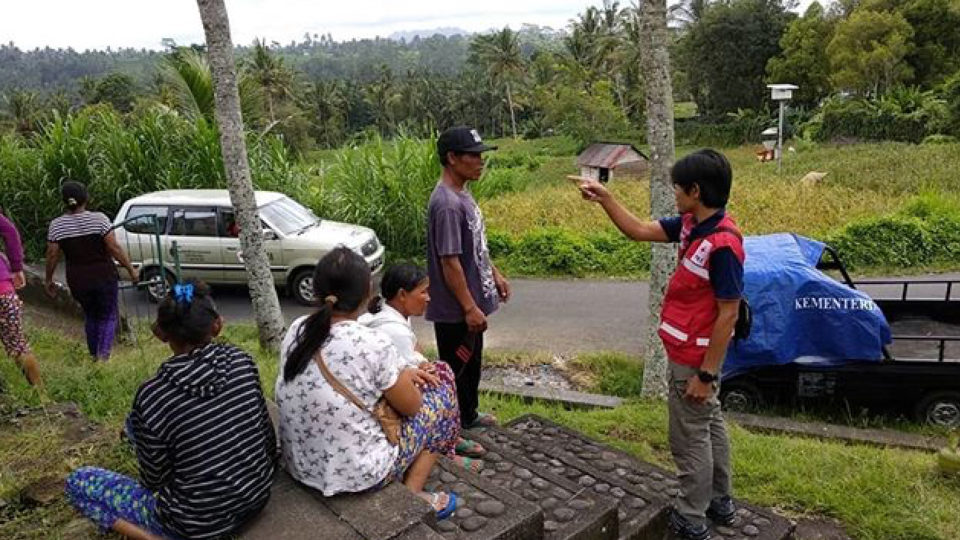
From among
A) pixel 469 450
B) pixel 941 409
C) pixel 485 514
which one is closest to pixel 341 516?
pixel 485 514

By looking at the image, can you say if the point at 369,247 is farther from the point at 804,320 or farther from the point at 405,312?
the point at 405,312

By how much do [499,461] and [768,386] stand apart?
336 cm

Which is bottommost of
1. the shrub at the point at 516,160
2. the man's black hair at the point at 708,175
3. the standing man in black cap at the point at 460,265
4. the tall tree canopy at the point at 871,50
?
the shrub at the point at 516,160

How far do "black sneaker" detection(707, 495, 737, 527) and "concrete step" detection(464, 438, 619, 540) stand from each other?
1.64 feet

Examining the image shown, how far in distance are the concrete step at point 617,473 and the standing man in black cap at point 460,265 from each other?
0.48m

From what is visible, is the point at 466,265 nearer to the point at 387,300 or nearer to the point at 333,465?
the point at 387,300

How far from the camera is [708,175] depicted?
2.87 meters

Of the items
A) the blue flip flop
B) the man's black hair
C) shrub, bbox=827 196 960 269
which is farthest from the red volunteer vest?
shrub, bbox=827 196 960 269

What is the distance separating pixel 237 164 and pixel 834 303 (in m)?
5.35

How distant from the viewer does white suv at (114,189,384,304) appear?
10.3 meters

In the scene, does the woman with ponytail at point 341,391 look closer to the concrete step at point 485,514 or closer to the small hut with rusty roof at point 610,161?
the concrete step at point 485,514

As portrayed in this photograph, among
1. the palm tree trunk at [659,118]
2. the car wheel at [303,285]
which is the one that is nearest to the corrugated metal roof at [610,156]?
the car wheel at [303,285]

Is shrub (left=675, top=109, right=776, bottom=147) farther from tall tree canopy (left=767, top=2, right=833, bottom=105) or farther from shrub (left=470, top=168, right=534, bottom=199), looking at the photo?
shrub (left=470, top=168, right=534, bottom=199)

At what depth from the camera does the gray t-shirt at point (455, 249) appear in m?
3.67
